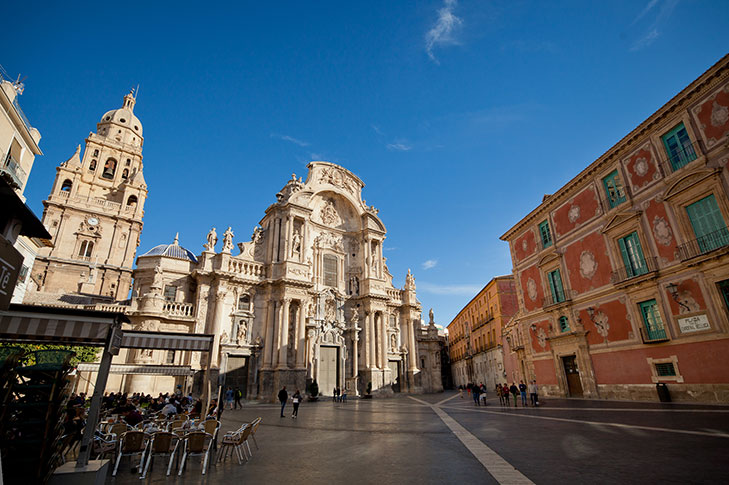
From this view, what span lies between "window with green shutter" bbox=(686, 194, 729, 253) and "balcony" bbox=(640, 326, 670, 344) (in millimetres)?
3929

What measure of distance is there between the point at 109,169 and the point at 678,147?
1993 inches

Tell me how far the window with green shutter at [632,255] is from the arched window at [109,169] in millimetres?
48570

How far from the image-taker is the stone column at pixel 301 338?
2584 cm

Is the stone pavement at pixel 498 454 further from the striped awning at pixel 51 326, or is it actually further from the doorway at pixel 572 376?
the doorway at pixel 572 376

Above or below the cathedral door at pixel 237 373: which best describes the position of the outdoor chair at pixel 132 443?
below

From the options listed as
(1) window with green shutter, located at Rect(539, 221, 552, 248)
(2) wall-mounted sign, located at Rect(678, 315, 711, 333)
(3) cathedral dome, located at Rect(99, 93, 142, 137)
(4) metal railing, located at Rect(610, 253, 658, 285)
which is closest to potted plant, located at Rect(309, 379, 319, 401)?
(1) window with green shutter, located at Rect(539, 221, 552, 248)

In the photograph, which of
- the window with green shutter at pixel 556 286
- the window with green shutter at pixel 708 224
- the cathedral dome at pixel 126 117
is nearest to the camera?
the window with green shutter at pixel 708 224

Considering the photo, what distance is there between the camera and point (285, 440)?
976cm

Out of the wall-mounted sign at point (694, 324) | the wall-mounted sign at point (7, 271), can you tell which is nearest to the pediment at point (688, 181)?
the wall-mounted sign at point (694, 324)

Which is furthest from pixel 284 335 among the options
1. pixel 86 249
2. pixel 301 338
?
pixel 86 249

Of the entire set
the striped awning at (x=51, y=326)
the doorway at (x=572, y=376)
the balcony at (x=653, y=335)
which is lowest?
the doorway at (x=572, y=376)

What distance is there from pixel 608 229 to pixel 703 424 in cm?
1104

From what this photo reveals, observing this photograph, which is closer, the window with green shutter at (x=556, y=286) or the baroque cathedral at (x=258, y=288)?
the window with green shutter at (x=556, y=286)

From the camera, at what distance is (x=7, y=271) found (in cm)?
328
